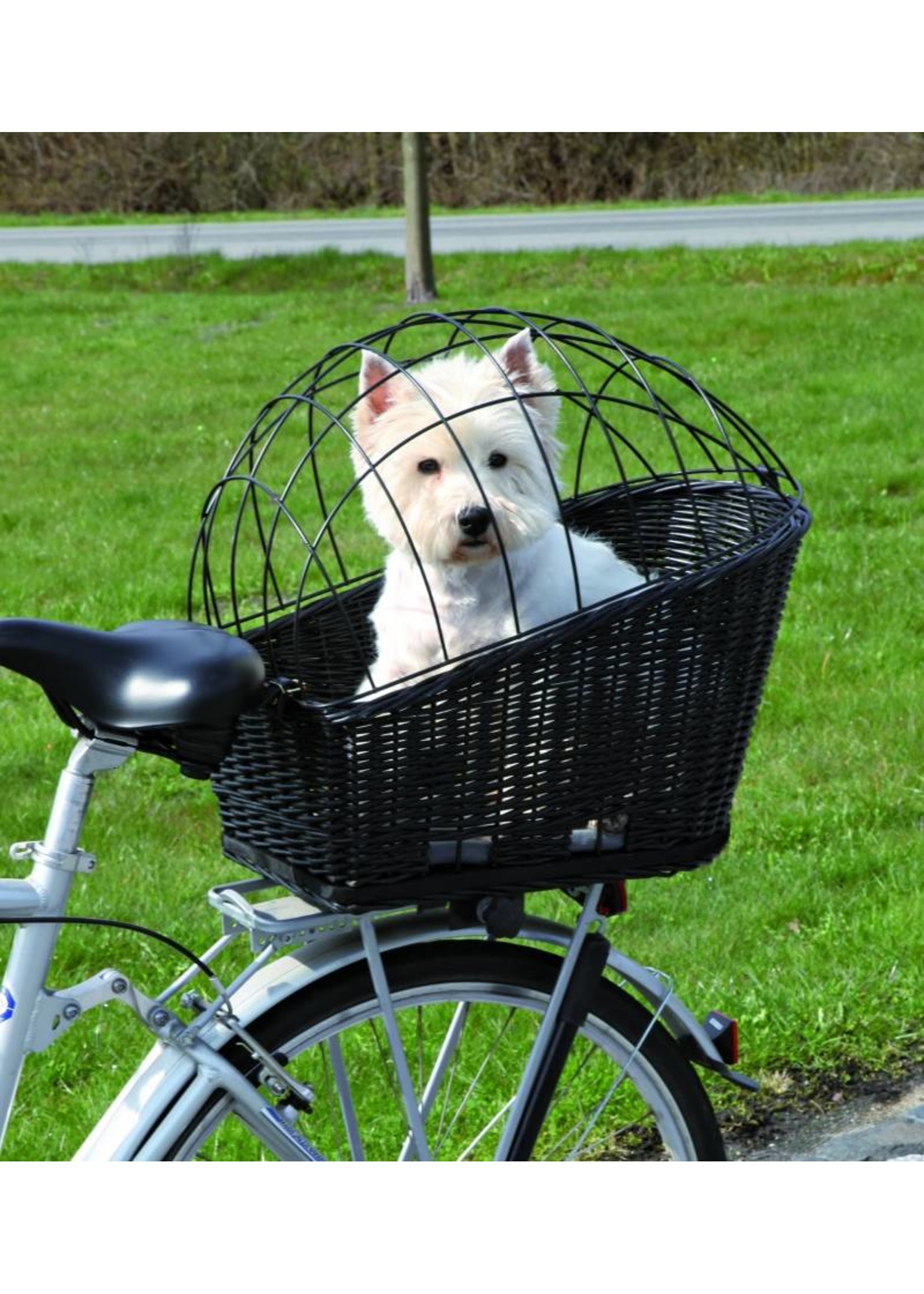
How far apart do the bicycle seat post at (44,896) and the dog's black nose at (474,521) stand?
3.55 feet

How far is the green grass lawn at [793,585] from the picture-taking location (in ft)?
12.1

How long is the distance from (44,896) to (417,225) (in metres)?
12.9

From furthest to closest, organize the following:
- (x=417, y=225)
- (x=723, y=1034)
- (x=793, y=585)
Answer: (x=417, y=225) < (x=793, y=585) < (x=723, y=1034)

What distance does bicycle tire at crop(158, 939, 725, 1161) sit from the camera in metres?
2.20

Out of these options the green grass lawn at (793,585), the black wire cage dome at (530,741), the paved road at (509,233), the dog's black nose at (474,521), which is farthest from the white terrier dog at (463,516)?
the paved road at (509,233)

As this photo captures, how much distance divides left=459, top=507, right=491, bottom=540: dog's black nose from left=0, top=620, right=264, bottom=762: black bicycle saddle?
3.34ft

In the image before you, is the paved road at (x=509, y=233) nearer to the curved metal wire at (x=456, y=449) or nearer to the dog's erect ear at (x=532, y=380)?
the curved metal wire at (x=456, y=449)

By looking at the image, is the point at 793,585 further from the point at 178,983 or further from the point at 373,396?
the point at 178,983

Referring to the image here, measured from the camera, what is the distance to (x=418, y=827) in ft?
6.84

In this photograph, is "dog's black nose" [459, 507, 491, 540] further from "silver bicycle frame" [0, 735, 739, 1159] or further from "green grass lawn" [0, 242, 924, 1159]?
"green grass lawn" [0, 242, 924, 1159]

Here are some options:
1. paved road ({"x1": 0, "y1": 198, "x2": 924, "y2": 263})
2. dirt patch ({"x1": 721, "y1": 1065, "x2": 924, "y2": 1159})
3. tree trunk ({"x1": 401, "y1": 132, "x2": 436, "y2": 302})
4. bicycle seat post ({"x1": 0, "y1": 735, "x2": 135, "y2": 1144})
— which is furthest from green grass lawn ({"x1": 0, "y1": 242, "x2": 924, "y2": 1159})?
paved road ({"x1": 0, "y1": 198, "x2": 924, "y2": 263})

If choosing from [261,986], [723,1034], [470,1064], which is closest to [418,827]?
[261,986]
